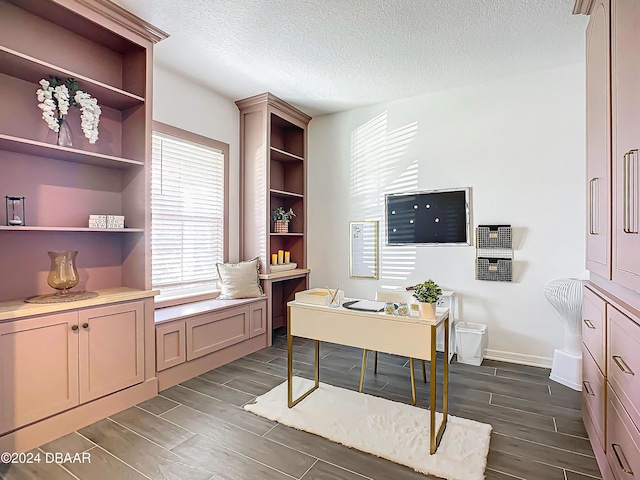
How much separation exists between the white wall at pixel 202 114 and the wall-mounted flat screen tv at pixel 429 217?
192cm

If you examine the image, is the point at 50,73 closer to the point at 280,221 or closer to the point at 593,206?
the point at 280,221

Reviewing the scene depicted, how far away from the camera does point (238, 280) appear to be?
12.5ft

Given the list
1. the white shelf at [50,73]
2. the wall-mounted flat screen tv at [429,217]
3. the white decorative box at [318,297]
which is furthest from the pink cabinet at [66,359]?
the wall-mounted flat screen tv at [429,217]

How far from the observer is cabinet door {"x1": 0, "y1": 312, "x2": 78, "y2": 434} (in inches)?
78.3

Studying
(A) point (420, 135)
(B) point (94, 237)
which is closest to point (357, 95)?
(A) point (420, 135)

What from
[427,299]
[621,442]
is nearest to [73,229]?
[427,299]

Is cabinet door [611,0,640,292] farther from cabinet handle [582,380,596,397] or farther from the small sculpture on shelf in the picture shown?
the small sculpture on shelf

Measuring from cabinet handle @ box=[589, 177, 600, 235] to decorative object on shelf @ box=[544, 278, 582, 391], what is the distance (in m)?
0.98

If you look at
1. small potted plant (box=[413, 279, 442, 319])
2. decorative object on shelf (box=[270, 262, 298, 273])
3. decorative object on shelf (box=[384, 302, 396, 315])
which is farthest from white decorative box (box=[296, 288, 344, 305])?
decorative object on shelf (box=[270, 262, 298, 273])

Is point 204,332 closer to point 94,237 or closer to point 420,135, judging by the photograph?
point 94,237

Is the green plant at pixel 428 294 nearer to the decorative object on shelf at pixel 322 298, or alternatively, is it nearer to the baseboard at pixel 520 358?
the decorative object on shelf at pixel 322 298

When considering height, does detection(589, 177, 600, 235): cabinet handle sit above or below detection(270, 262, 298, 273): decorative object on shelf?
above

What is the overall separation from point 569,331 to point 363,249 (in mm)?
2272

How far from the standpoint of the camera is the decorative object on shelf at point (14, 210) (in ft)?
7.31
